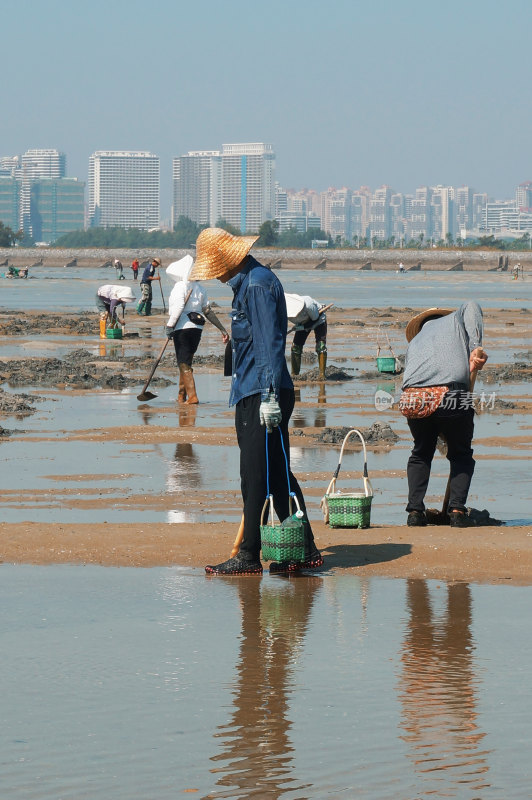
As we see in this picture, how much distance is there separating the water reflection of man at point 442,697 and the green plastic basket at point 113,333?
77.2 ft

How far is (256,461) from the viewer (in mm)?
7469

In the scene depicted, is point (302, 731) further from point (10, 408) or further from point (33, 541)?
point (10, 408)

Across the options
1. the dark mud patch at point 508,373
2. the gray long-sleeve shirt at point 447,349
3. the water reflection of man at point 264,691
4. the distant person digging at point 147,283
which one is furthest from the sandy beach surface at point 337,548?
the distant person digging at point 147,283

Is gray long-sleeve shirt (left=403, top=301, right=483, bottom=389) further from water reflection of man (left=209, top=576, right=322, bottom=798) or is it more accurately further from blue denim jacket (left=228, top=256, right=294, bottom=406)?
water reflection of man (left=209, top=576, right=322, bottom=798)

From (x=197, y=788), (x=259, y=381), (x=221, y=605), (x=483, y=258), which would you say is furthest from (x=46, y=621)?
(x=483, y=258)

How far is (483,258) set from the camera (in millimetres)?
144625

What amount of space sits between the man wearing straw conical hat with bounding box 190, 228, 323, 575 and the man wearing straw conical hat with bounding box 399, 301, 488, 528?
1476 mm

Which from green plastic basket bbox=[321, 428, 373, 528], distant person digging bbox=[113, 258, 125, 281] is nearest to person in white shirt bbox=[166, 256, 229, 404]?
green plastic basket bbox=[321, 428, 373, 528]

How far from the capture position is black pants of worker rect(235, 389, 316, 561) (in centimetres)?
742

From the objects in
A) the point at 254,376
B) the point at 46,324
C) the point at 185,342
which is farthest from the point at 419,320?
the point at 46,324

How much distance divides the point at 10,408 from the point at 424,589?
10099 mm

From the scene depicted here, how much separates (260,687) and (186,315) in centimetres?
1145

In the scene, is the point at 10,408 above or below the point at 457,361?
below

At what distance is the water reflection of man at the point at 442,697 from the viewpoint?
14.6ft
